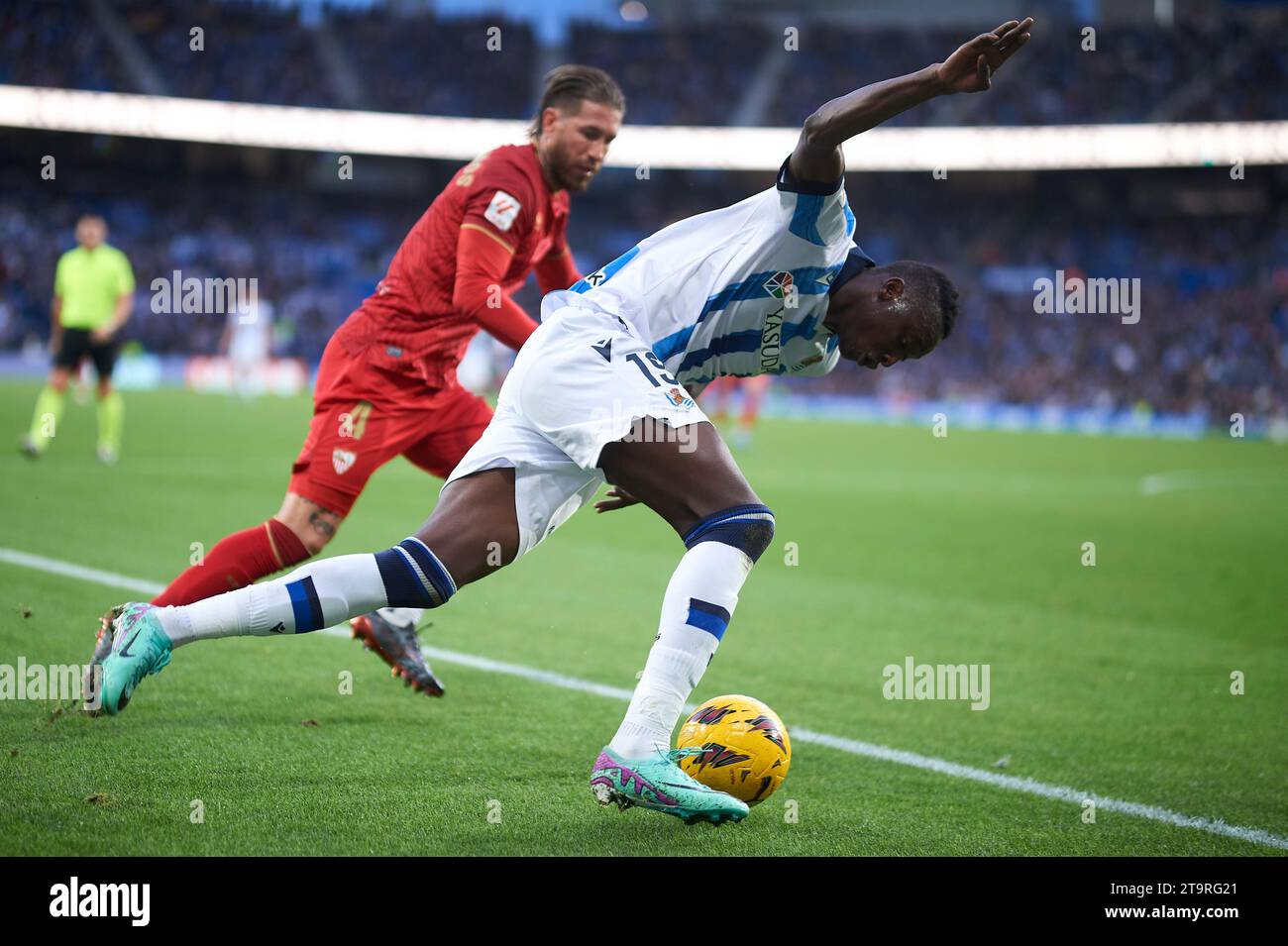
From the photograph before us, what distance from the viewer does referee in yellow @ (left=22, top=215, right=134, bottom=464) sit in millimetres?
13141

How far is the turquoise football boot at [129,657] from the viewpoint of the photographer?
358 centimetres

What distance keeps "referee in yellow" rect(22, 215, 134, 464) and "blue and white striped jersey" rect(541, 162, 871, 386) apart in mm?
10372

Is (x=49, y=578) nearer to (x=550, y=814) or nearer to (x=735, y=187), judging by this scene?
(x=550, y=814)

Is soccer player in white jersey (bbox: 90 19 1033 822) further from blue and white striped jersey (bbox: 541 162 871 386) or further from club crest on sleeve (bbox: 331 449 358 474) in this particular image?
club crest on sleeve (bbox: 331 449 358 474)

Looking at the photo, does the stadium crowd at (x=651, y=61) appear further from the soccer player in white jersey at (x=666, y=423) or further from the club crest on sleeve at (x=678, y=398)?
the club crest on sleeve at (x=678, y=398)

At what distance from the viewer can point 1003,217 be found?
43.4 metres

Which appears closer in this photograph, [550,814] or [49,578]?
[550,814]

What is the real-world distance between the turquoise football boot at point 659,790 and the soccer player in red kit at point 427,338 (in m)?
1.61

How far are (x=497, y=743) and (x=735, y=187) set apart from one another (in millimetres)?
41851

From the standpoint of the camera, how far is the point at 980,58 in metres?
3.50

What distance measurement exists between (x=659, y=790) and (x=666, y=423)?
1.01m
